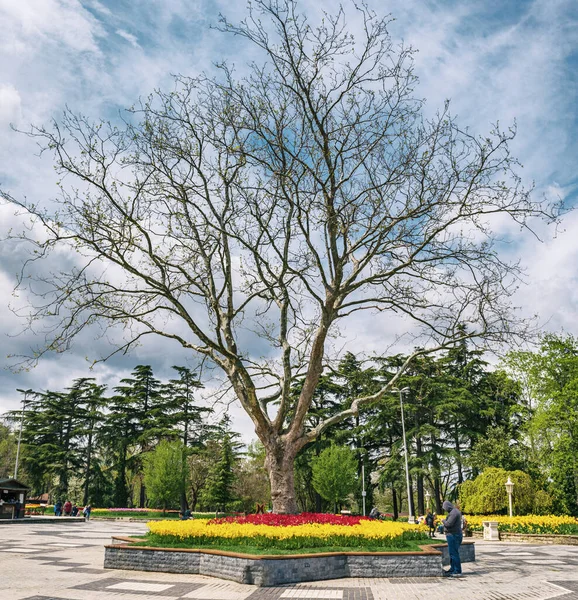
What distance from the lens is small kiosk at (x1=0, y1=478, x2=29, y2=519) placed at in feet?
107

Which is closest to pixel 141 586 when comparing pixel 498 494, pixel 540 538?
pixel 540 538

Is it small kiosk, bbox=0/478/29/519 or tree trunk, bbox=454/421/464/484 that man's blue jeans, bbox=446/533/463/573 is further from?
small kiosk, bbox=0/478/29/519

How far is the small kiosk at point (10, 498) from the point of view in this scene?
32616 mm

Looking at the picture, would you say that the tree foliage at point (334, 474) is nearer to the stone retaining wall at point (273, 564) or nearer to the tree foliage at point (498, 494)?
the tree foliage at point (498, 494)

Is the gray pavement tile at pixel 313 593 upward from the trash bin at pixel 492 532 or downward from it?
upward

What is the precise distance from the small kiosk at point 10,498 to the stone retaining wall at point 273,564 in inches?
997

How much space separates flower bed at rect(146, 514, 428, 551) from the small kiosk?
82.4ft

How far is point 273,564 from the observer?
32.8 ft

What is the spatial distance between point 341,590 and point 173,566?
390 centimetres

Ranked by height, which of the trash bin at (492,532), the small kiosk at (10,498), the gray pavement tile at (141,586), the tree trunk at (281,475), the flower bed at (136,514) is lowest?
the flower bed at (136,514)

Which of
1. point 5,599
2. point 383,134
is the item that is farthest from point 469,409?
point 5,599

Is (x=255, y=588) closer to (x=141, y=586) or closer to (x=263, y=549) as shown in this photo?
(x=263, y=549)

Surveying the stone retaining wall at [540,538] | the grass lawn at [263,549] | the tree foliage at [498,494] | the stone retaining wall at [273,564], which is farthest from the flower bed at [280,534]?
the tree foliage at [498,494]

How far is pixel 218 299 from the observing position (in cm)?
1533
